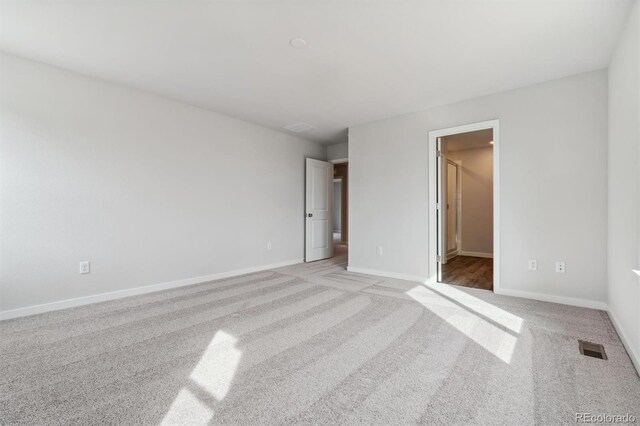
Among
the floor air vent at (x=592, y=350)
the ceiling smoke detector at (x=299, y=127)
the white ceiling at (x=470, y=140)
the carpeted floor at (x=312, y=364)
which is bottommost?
the carpeted floor at (x=312, y=364)

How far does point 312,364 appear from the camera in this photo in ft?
5.98

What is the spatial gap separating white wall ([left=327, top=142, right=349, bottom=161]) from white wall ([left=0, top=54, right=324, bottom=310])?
6.00 feet

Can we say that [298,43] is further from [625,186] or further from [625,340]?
[625,340]

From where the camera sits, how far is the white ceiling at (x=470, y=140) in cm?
508

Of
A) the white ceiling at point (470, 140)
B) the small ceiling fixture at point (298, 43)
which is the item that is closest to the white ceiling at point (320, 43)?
the small ceiling fixture at point (298, 43)

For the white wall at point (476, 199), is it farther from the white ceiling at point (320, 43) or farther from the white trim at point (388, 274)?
the white ceiling at point (320, 43)

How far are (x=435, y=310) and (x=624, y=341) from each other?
1311 millimetres

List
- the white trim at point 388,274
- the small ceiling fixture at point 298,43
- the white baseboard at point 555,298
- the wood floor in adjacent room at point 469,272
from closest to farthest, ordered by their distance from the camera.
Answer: the small ceiling fixture at point 298,43 < the white baseboard at point 555,298 < the wood floor in adjacent room at point 469,272 < the white trim at point 388,274

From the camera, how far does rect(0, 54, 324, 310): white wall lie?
264cm

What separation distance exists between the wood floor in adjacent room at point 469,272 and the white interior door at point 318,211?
2.37 m

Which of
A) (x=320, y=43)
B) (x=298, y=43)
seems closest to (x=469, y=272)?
(x=320, y=43)

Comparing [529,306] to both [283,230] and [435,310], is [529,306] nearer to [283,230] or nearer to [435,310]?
[435,310]

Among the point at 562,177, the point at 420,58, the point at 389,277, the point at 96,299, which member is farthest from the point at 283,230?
the point at 562,177

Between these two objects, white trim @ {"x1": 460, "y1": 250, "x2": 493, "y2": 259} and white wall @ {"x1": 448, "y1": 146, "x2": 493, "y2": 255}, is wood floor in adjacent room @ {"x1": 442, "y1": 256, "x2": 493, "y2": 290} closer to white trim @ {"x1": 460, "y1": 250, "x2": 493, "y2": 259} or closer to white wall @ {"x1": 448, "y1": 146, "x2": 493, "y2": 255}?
white trim @ {"x1": 460, "y1": 250, "x2": 493, "y2": 259}
